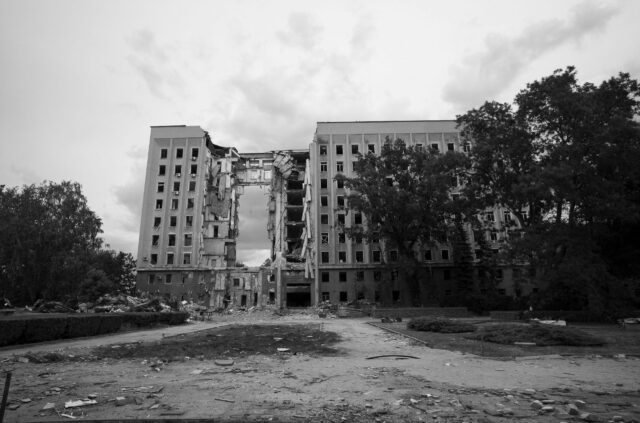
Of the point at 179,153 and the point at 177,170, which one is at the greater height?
the point at 179,153

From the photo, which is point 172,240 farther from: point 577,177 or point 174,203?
point 577,177

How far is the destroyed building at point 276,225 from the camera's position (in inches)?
2093

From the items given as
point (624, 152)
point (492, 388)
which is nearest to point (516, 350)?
point (492, 388)

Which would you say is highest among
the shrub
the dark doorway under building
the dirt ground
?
the dark doorway under building

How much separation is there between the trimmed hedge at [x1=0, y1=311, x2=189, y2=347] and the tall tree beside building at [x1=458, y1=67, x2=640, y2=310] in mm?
28355

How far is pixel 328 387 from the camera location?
25.5 ft

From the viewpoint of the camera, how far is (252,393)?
288 inches

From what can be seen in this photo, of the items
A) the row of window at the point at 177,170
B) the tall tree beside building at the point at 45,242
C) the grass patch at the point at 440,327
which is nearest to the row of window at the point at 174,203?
the row of window at the point at 177,170

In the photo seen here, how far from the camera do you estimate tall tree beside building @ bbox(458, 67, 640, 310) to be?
27562mm

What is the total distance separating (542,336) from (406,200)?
28.8 m

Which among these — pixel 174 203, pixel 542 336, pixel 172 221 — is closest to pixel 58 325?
pixel 542 336

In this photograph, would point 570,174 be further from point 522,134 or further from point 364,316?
point 364,316

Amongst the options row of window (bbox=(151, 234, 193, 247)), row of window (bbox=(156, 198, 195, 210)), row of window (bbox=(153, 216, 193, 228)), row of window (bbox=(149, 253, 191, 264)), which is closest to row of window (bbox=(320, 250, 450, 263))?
row of window (bbox=(149, 253, 191, 264))

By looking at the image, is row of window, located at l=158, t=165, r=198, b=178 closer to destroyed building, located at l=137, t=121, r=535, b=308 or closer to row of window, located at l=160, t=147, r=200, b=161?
destroyed building, located at l=137, t=121, r=535, b=308
